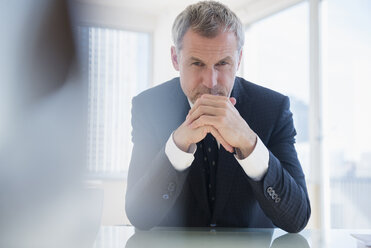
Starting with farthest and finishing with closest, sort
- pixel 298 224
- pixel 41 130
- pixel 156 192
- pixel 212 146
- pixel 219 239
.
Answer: pixel 212 146 → pixel 156 192 → pixel 298 224 → pixel 219 239 → pixel 41 130

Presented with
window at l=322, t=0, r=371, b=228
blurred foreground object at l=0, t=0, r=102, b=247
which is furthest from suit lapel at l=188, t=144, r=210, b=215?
window at l=322, t=0, r=371, b=228

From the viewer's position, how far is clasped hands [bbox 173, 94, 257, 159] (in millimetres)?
1115

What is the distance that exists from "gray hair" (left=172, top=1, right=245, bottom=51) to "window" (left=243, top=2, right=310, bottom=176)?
2.78 meters

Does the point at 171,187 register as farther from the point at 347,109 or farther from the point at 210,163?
the point at 347,109

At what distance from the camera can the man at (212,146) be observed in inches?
43.9

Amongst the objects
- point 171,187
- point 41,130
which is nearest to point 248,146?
point 171,187

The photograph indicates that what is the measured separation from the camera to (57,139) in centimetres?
31

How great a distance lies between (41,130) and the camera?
0.98ft

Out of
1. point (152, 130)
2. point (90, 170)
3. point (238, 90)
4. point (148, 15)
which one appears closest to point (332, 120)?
point (238, 90)

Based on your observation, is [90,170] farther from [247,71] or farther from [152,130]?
[247,71]

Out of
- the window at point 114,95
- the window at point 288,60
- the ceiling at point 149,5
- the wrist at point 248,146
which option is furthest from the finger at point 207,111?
the window at point 114,95

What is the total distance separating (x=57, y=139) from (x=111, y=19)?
5559 millimetres

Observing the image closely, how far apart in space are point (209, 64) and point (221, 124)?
0.87ft

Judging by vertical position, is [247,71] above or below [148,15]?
below
